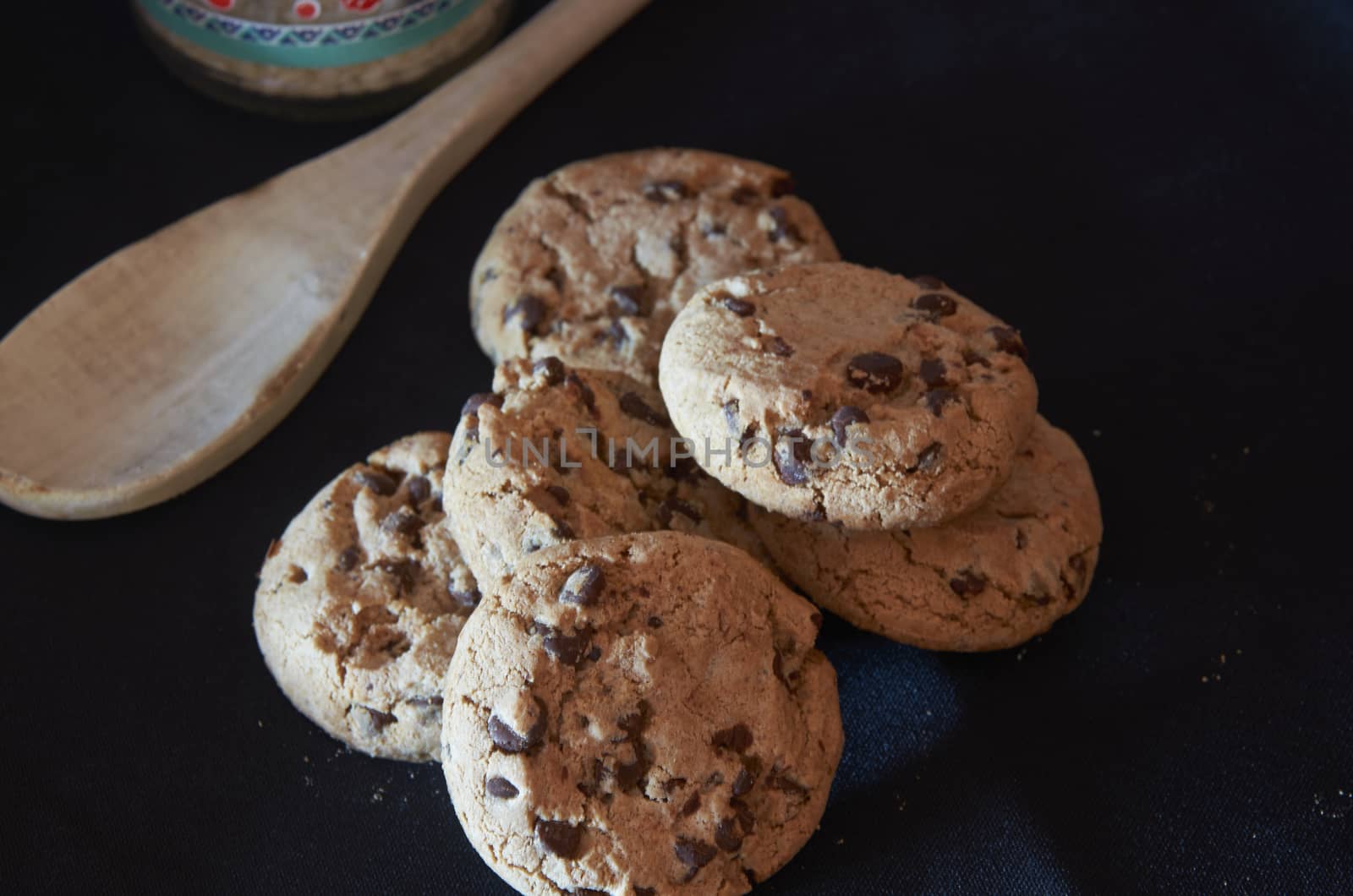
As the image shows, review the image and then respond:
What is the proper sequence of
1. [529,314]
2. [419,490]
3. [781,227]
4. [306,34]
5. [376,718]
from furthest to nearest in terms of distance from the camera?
[306,34]
[781,227]
[529,314]
[419,490]
[376,718]

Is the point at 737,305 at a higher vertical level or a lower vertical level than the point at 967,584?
higher

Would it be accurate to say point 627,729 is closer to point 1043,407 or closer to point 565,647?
point 565,647

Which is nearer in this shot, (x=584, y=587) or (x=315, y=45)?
(x=584, y=587)

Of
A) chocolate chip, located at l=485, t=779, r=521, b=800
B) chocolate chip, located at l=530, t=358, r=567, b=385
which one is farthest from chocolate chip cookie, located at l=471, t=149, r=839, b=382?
chocolate chip, located at l=485, t=779, r=521, b=800

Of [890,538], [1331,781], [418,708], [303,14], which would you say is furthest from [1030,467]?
[303,14]

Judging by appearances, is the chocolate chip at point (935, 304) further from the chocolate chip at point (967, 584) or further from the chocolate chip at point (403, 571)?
the chocolate chip at point (403, 571)

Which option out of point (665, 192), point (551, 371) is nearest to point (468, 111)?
point (665, 192)

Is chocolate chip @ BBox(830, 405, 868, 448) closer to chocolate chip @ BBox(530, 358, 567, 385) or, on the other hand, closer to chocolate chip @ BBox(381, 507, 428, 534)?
chocolate chip @ BBox(530, 358, 567, 385)
